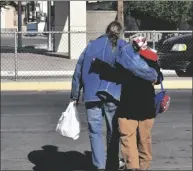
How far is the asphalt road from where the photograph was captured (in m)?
6.75

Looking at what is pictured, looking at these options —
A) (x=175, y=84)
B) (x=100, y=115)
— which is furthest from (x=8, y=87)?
(x=100, y=115)

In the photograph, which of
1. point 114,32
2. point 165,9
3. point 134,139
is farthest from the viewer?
point 165,9

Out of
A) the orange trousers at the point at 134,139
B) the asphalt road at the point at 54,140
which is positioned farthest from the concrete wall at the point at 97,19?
the orange trousers at the point at 134,139

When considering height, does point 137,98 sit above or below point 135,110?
above

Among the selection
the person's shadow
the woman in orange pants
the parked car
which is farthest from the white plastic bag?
the parked car

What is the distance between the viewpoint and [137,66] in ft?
18.1

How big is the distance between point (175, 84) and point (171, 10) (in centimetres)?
2261

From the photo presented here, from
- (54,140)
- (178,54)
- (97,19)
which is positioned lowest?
(54,140)

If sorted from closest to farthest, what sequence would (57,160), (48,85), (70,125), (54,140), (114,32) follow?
(114,32) → (70,125) → (57,160) → (54,140) → (48,85)

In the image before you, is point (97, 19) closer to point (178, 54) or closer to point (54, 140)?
point (178, 54)

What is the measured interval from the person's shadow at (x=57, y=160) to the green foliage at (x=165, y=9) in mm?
30239

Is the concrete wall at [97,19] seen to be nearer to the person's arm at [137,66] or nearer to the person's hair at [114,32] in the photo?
the person's hair at [114,32]

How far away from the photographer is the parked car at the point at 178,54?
52.4 feet

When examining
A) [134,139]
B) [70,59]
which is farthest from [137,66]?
[70,59]
